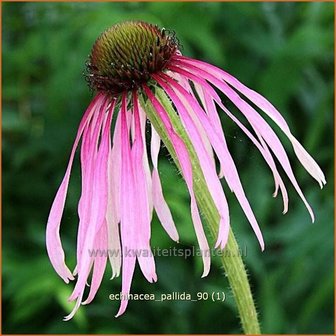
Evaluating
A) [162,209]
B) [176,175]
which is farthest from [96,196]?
[176,175]

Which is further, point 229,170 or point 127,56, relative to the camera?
point 127,56

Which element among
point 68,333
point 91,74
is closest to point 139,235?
point 91,74

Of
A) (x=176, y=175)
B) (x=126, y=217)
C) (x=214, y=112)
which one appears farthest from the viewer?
(x=176, y=175)

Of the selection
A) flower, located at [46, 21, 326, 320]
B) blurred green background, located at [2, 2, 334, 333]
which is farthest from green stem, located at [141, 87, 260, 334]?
blurred green background, located at [2, 2, 334, 333]

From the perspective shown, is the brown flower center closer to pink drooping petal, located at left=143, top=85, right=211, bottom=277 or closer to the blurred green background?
pink drooping petal, located at left=143, top=85, right=211, bottom=277

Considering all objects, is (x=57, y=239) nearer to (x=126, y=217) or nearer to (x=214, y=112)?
(x=126, y=217)

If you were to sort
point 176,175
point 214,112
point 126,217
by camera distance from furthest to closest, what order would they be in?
1. point 176,175
2. point 214,112
3. point 126,217

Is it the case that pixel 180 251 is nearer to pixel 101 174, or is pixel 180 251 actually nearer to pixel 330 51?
pixel 330 51
